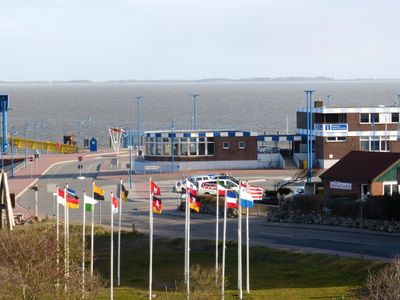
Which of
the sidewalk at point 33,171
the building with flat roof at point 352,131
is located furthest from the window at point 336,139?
the sidewalk at point 33,171

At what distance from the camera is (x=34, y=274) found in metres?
31.9

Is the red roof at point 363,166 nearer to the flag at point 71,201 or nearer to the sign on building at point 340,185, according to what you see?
the sign on building at point 340,185

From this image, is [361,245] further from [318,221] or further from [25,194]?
[25,194]

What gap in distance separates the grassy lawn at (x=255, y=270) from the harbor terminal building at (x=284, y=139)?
1337 inches

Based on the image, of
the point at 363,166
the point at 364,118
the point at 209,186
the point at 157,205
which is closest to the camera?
the point at 157,205

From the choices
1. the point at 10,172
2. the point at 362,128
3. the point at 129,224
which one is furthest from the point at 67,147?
the point at 129,224

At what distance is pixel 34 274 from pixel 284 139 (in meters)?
56.0

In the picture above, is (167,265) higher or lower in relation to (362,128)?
lower

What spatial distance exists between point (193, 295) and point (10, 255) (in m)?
5.91

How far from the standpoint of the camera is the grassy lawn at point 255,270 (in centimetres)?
3859

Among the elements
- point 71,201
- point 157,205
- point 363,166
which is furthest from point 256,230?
point 71,201

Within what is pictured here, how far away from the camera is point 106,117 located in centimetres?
19362

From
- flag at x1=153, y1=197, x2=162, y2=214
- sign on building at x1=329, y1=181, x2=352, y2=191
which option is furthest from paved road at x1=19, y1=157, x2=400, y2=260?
flag at x1=153, y1=197, x2=162, y2=214

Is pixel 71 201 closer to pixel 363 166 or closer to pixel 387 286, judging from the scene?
pixel 387 286
